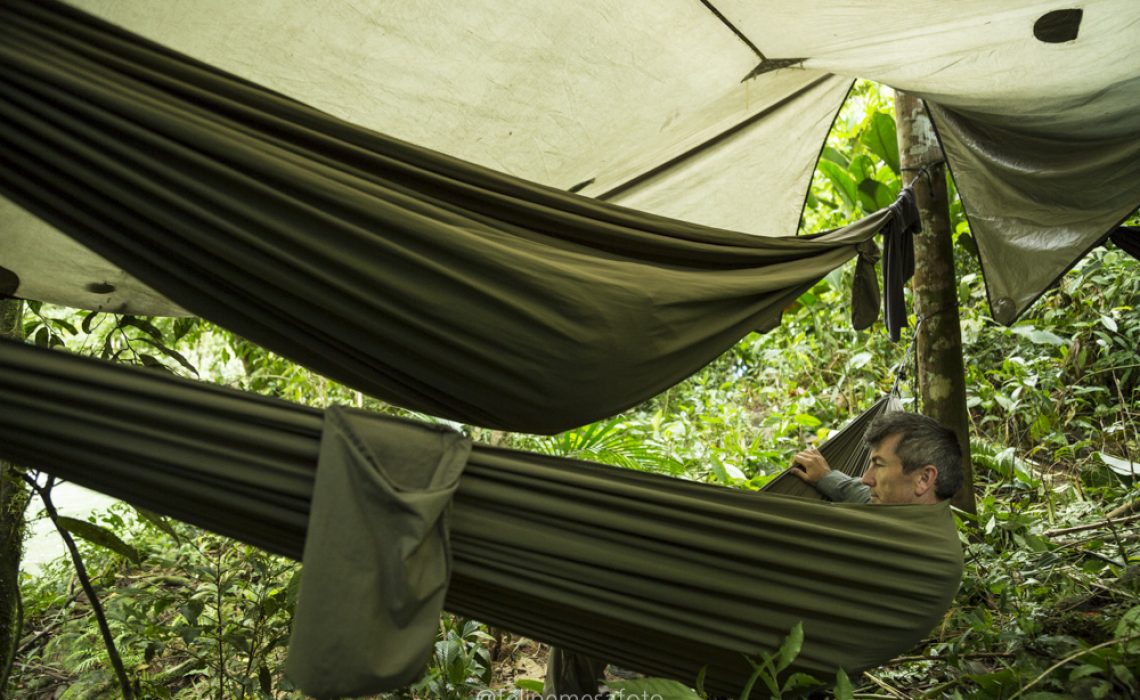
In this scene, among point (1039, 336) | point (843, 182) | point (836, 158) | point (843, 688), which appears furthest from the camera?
point (836, 158)

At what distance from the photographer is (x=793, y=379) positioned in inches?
182

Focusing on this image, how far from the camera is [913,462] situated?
187cm

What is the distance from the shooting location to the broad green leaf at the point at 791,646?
120 centimetres

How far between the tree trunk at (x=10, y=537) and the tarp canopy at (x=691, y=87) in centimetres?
35

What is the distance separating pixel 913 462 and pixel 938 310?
806 mm

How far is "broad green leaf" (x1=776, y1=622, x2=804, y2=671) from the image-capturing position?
1.20 meters

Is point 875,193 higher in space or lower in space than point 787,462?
higher

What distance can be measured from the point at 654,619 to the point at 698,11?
3.58 ft

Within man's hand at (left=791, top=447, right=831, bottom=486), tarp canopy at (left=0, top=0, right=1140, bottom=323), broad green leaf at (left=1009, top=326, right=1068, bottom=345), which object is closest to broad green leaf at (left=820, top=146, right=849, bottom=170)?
broad green leaf at (left=1009, top=326, right=1068, bottom=345)

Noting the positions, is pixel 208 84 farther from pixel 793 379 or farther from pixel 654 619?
pixel 793 379

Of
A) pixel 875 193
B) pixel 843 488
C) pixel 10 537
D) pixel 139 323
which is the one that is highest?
pixel 875 193

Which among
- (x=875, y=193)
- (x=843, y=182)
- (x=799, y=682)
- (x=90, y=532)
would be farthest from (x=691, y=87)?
(x=843, y=182)

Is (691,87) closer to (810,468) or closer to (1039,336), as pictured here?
(810,468)

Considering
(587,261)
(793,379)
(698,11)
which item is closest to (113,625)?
(587,261)
